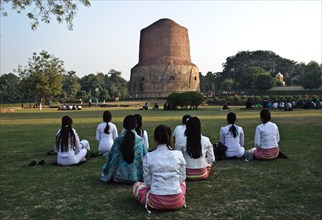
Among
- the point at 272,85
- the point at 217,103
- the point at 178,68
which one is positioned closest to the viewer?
the point at 217,103

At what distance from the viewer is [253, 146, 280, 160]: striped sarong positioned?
6453mm

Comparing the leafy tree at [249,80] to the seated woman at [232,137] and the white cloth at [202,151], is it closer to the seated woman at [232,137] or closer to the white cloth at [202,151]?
the seated woman at [232,137]

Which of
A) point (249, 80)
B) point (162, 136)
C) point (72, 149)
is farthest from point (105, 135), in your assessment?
point (249, 80)

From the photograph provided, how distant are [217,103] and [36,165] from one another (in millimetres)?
33192

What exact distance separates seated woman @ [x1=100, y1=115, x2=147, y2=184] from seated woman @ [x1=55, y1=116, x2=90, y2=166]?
120 cm

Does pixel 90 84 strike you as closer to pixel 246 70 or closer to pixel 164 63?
pixel 164 63

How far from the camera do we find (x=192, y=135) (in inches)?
188

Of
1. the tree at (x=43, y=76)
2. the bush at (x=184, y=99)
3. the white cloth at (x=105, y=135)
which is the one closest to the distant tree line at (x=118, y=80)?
the tree at (x=43, y=76)

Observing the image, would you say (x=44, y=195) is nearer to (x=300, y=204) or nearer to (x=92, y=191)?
(x=92, y=191)

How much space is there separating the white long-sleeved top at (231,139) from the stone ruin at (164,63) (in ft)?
160

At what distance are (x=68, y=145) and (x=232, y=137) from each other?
3008 millimetres

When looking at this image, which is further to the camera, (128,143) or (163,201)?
(128,143)

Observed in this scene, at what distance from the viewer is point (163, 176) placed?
12.1 feet

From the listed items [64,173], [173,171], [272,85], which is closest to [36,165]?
[64,173]
